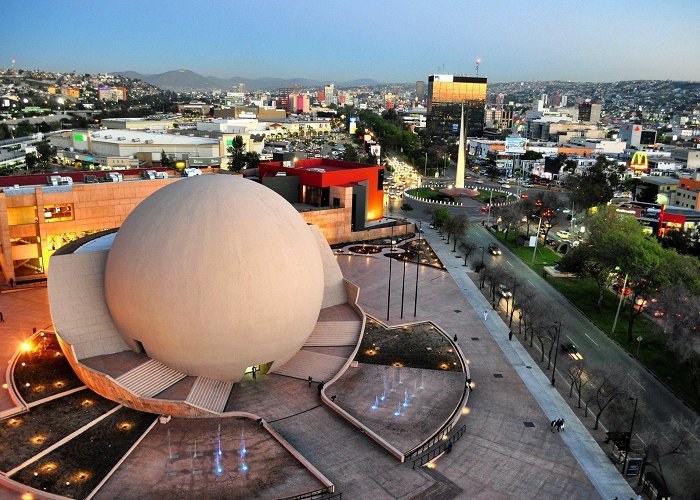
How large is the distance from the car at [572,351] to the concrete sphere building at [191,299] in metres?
17.0

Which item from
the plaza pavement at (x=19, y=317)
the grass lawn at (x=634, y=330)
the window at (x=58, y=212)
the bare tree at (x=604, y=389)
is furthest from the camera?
the window at (x=58, y=212)

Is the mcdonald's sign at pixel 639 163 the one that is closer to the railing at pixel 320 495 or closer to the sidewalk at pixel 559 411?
the sidewalk at pixel 559 411

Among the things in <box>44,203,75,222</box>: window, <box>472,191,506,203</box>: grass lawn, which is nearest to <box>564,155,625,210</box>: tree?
<box>472,191,506,203</box>: grass lawn

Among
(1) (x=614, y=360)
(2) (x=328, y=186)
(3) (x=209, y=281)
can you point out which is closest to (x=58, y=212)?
(3) (x=209, y=281)

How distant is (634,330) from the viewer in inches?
1697

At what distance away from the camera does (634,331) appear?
1687 inches

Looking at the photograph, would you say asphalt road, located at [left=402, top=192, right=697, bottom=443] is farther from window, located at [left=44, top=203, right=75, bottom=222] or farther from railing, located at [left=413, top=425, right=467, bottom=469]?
window, located at [left=44, top=203, right=75, bottom=222]

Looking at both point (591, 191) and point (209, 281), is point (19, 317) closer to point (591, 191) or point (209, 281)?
point (209, 281)

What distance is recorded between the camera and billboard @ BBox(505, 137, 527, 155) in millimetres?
153625

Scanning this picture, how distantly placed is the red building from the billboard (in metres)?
92.8

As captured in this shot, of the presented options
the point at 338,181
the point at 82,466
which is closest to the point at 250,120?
the point at 338,181

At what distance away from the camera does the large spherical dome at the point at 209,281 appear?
28.4m

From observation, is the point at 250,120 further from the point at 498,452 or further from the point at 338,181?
the point at 498,452

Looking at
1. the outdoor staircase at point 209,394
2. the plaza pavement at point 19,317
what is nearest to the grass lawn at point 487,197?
the plaza pavement at point 19,317
